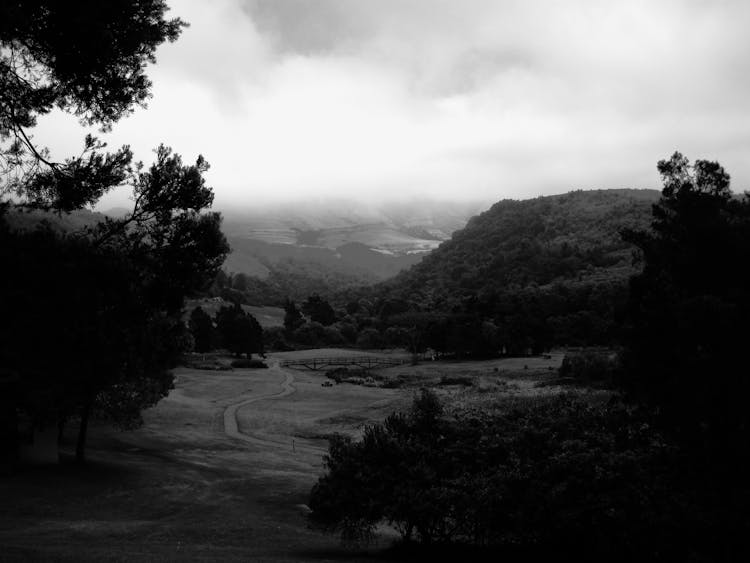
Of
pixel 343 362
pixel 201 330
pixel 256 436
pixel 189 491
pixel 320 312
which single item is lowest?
pixel 256 436

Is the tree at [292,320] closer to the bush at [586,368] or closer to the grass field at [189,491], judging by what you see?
the bush at [586,368]

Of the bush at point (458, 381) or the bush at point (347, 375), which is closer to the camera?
the bush at point (458, 381)

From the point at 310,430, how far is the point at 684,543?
40.0 meters

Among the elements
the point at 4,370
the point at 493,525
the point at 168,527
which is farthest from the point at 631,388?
the point at 4,370

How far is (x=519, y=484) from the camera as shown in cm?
1756

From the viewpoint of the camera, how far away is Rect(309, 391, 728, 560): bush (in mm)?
15852

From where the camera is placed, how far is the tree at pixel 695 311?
50.6 ft

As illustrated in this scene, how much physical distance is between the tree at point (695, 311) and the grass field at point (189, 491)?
386 inches

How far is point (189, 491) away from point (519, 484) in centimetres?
1733

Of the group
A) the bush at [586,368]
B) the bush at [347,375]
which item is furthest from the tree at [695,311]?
the bush at [347,375]

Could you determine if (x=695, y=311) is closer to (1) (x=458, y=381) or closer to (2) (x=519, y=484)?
(2) (x=519, y=484)

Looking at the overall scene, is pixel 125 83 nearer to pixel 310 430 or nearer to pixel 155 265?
pixel 155 265

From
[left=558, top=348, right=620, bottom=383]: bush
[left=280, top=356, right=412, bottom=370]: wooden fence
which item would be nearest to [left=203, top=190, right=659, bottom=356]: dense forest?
[left=280, top=356, right=412, bottom=370]: wooden fence

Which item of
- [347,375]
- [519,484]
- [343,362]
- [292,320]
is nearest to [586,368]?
[347,375]
